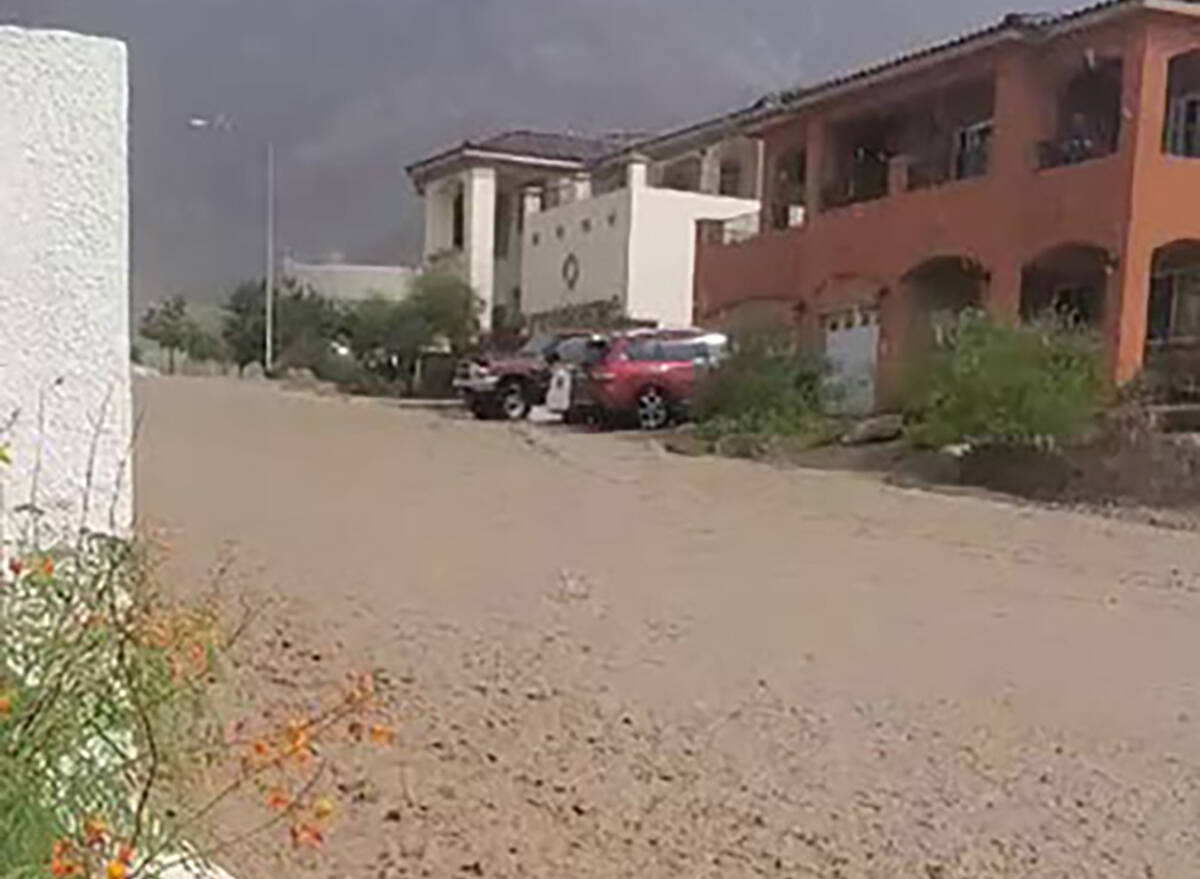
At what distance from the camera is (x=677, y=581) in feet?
41.2

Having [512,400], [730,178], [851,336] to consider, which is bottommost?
[512,400]

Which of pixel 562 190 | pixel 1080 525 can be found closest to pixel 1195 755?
pixel 1080 525

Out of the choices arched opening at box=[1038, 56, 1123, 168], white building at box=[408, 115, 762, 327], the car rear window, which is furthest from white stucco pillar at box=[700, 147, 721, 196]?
arched opening at box=[1038, 56, 1123, 168]

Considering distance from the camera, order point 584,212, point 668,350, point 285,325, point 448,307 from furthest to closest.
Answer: point 285,325
point 448,307
point 584,212
point 668,350

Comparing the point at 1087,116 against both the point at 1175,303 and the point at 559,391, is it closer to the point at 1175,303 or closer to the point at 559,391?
the point at 1175,303

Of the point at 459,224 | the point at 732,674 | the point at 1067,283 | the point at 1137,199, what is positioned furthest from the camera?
the point at 459,224

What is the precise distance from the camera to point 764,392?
3023 cm

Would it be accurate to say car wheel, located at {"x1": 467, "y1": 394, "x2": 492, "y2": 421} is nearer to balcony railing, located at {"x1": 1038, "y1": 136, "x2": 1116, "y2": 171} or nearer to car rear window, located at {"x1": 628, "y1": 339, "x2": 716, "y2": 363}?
car rear window, located at {"x1": 628, "y1": 339, "x2": 716, "y2": 363}

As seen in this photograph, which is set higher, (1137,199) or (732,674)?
(1137,199)

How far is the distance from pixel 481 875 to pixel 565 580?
21.3 ft

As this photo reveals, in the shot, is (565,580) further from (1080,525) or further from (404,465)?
(404,465)

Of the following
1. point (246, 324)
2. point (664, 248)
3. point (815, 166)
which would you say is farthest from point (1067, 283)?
point (246, 324)

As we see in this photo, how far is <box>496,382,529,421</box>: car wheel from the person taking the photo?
1497 inches

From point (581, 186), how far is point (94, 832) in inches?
2205
